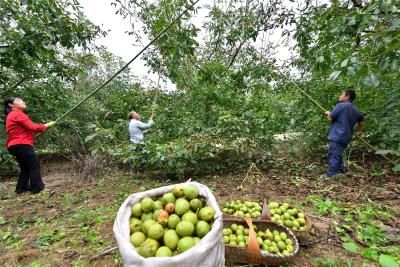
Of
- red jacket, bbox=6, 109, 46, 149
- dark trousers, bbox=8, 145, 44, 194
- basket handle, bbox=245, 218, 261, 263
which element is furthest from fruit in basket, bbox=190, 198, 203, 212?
dark trousers, bbox=8, 145, 44, 194

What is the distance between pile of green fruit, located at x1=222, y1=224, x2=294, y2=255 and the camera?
2.09 meters

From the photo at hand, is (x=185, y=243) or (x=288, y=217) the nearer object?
(x=185, y=243)

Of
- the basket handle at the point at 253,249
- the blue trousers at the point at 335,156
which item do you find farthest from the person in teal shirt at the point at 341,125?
the basket handle at the point at 253,249

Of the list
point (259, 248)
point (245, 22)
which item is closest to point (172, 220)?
point (259, 248)

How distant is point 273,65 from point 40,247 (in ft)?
18.1

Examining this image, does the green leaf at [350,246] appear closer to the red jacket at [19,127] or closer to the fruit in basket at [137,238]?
the fruit in basket at [137,238]

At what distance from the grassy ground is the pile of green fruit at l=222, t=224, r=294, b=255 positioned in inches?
7.1

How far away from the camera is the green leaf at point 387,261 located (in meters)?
1.96

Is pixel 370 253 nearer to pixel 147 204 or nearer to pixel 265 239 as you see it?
pixel 265 239

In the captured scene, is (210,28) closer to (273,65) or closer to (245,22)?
(245,22)

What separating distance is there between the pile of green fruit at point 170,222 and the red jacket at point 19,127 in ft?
11.3

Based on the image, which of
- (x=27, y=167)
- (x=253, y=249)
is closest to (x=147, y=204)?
(x=253, y=249)

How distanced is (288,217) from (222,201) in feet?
4.18

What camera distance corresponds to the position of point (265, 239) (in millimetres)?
2199
